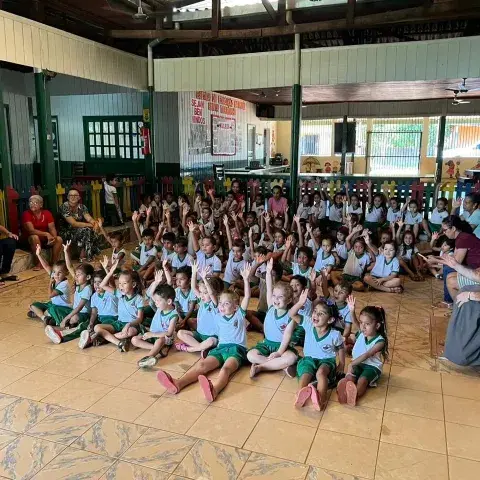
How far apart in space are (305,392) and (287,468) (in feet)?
2.20

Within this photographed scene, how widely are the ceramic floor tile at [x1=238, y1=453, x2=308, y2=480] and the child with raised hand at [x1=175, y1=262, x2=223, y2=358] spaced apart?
55.3 inches

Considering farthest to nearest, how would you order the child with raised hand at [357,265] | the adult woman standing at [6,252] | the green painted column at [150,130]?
the green painted column at [150,130] → the adult woman standing at [6,252] → the child with raised hand at [357,265]

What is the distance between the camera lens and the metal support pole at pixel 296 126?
8578 mm

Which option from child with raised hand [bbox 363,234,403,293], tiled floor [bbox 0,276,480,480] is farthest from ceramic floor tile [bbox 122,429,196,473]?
child with raised hand [bbox 363,234,403,293]

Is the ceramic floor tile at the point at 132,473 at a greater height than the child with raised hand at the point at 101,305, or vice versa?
the child with raised hand at the point at 101,305

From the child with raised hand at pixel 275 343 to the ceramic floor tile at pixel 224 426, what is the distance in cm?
57

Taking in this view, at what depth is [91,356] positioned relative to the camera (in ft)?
13.5

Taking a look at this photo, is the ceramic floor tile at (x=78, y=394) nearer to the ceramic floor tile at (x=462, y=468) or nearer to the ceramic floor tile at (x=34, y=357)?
the ceramic floor tile at (x=34, y=357)

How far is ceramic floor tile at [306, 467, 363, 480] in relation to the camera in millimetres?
2572

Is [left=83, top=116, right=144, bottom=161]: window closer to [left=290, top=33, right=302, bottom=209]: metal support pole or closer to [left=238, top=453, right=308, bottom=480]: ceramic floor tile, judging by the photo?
[left=290, top=33, right=302, bottom=209]: metal support pole

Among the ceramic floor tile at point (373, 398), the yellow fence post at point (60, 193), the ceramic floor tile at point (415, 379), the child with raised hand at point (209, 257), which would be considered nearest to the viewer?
the ceramic floor tile at point (373, 398)

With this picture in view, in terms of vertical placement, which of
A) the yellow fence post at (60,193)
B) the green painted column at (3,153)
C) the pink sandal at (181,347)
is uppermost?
the green painted column at (3,153)

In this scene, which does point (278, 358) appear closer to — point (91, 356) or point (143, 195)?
point (91, 356)

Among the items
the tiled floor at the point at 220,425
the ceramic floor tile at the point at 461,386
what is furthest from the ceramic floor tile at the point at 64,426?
the ceramic floor tile at the point at 461,386
